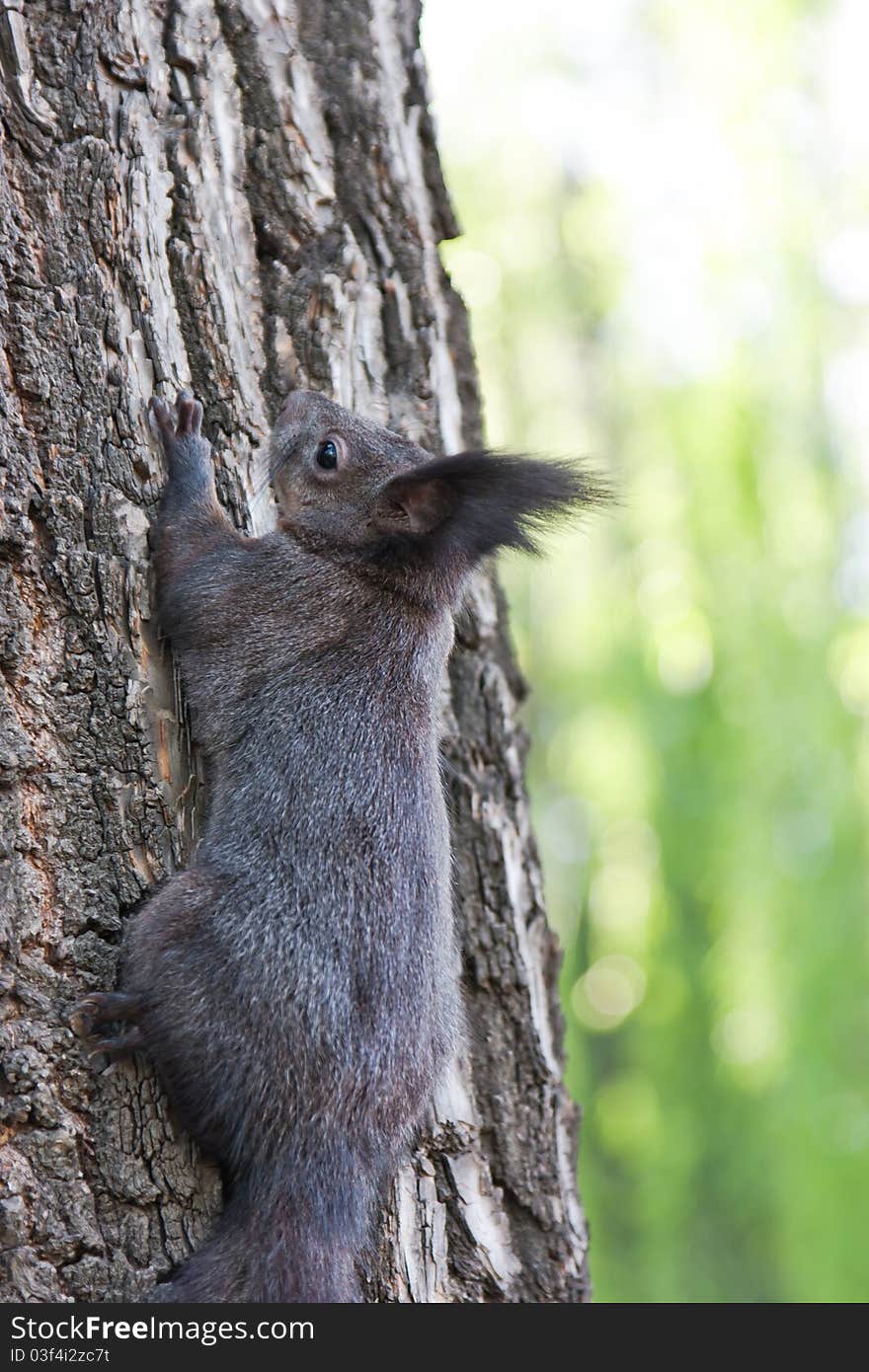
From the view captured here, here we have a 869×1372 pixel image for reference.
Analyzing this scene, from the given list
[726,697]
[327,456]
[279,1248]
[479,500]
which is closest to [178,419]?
[327,456]

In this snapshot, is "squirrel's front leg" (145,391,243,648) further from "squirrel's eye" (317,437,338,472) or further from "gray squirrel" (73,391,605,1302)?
"squirrel's eye" (317,437,338,472)

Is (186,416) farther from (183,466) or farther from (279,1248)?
(279,1248)

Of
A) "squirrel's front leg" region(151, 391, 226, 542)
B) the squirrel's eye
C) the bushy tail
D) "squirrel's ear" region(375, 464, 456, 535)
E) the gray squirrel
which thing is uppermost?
the squirrel's eye

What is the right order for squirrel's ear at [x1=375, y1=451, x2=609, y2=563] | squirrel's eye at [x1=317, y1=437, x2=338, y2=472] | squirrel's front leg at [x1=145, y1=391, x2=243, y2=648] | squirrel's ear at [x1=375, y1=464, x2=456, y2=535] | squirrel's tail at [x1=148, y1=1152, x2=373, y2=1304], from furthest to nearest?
1. squirrel's eye at [x1=317, y1=437, x2=338, y2=472]
2. squirrel's ear at [x1=375, y1=464, x2=456, y2=535]
3. squirrel's ear at [x1=375, y1=451, x2=609, y2=563]
4. squirrel's front leg at [x1=145, y1=391, x2=243, y2=648]
5. squirrel's tail at [x1=148, y1=1152, x2=373, y2=1304]

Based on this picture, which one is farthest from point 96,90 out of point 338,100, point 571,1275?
point 571,1275

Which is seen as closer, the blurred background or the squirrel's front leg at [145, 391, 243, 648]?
the squirrel's front leg at [145, 391, 243, 648]

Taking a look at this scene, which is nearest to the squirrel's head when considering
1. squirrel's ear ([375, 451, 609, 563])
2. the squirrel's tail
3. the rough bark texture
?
squirrel's ear ([375, 451, 609, 563])

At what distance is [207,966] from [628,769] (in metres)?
4.52

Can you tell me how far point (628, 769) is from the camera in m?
6.68

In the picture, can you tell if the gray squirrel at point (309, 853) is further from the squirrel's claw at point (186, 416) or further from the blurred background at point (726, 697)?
the blurred background at point (726, 697)

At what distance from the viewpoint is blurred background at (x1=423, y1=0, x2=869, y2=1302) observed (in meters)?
6.14

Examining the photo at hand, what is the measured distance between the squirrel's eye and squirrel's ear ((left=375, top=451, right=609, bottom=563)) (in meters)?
0.14

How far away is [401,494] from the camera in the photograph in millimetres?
3078

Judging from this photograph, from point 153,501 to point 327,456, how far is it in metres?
0.62
